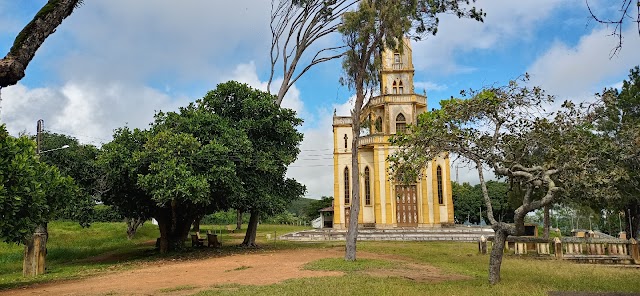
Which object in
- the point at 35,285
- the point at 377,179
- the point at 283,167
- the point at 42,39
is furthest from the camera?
the point at 377,179

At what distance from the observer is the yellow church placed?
1523 inches

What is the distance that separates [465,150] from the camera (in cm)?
1063

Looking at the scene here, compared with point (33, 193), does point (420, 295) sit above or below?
below

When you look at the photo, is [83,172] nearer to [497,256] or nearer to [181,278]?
[181,278]

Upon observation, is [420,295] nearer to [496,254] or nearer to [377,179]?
[496,254]

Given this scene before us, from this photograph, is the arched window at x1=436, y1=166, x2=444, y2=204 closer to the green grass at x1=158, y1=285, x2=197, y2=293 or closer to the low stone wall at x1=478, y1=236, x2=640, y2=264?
the low stone wall at x1=478, y1=236, x2=640, y2=264

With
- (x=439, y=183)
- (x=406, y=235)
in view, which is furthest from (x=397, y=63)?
(x=406, y=235)

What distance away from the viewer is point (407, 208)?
39.1 metres

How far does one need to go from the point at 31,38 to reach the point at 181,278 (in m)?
7.76

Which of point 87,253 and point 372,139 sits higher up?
point 372,139

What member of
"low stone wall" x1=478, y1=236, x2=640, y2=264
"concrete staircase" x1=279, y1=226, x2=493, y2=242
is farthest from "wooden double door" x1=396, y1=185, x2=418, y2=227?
"low stone wall" x1=478, y1=236, x2=640, y2=264

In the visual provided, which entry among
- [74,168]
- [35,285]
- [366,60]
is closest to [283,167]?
[366,60]

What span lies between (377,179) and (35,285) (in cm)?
2930

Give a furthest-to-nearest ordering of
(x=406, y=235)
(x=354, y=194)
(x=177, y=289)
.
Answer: (x=406, y=235)
(x=354, y=194)
(x=177, y=289)
